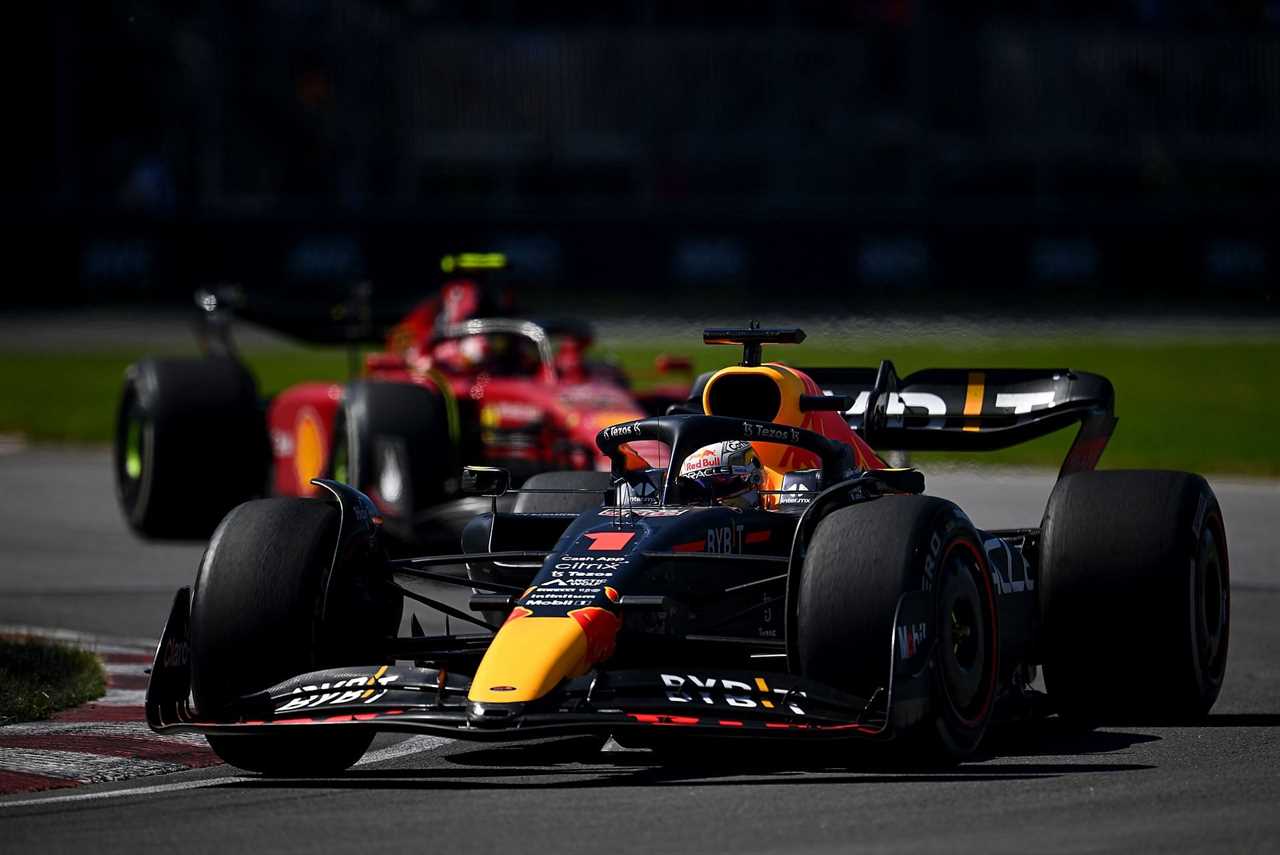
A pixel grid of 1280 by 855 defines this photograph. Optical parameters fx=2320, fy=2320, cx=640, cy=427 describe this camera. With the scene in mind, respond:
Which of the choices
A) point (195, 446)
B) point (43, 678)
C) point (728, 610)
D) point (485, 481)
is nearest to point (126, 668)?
point (43, 678)

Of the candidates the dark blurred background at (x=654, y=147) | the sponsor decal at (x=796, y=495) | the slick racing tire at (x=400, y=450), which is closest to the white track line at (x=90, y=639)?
the slick racing tire at (x=400, y=450)

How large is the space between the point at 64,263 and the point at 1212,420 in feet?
54.0

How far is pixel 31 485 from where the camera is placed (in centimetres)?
1783

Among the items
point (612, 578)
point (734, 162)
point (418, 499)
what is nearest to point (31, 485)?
point (418, 499)

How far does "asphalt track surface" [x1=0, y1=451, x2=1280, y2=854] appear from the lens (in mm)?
5832

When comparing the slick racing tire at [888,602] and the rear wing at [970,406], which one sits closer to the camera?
the slick racing tire at [888,602]

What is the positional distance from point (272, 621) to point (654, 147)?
31.6 metres

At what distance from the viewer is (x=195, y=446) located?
48.5 ft

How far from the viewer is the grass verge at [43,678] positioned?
8188 millimetres

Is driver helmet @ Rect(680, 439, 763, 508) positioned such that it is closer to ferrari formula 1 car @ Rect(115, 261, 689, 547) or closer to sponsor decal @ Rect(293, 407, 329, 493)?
ferrari formula 1 car @ Rect(115, 261, 689, 547)

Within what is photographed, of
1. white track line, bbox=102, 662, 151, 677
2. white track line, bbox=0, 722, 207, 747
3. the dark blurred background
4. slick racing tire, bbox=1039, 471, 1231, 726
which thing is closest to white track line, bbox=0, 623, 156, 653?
white track line, bbox=102, 662, 151, 677

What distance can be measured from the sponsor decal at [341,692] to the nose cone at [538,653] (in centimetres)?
30

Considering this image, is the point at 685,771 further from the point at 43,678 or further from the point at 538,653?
the point at 43,678

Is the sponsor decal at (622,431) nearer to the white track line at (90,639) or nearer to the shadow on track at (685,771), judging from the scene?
the shadow on track at (685,771)
